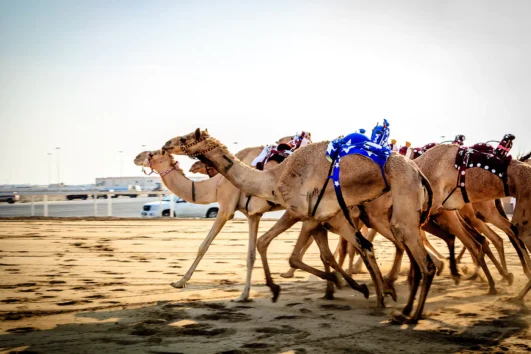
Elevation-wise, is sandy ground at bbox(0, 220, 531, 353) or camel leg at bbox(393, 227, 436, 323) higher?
→ camel leg at bbox(393, 227, 436, 323)

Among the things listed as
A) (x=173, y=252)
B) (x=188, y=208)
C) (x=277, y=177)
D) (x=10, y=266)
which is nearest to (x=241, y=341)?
(x=277, y=177)

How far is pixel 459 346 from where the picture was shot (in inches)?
247

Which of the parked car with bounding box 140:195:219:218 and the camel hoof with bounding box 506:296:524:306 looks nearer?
the camel hoof with bounding box 506:296:524:306

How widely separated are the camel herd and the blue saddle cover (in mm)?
69

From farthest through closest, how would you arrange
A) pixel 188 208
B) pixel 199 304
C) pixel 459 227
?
pixel 188 208 < pixel 459 227 < pixel 199 304

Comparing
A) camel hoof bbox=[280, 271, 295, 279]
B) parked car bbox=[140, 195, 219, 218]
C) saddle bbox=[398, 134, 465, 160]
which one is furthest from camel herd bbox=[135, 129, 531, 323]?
parked car bbox=[140, 195, 219, 218]

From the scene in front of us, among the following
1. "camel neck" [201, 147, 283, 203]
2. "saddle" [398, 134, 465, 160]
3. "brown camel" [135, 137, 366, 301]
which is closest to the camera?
"camel neck" [201, 147, 283, 203]

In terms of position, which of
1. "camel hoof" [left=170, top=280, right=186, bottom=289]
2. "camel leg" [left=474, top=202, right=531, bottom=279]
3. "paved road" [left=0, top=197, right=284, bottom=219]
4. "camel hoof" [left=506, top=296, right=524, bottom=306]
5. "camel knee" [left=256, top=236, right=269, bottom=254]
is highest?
"camel leg" [left=474, top=202, right=531, bottom=279]

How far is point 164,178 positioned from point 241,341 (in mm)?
5317

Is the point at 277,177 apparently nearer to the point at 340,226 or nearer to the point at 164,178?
the point at 340,226

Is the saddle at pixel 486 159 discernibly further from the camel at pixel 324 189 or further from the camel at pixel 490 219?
the camel at pixel 324 189

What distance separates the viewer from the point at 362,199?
317 inches

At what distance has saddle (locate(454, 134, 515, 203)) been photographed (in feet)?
29.5

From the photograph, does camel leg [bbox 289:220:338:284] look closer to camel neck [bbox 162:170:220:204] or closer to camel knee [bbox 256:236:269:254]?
camel knee [bbox 256:236:269:254]
